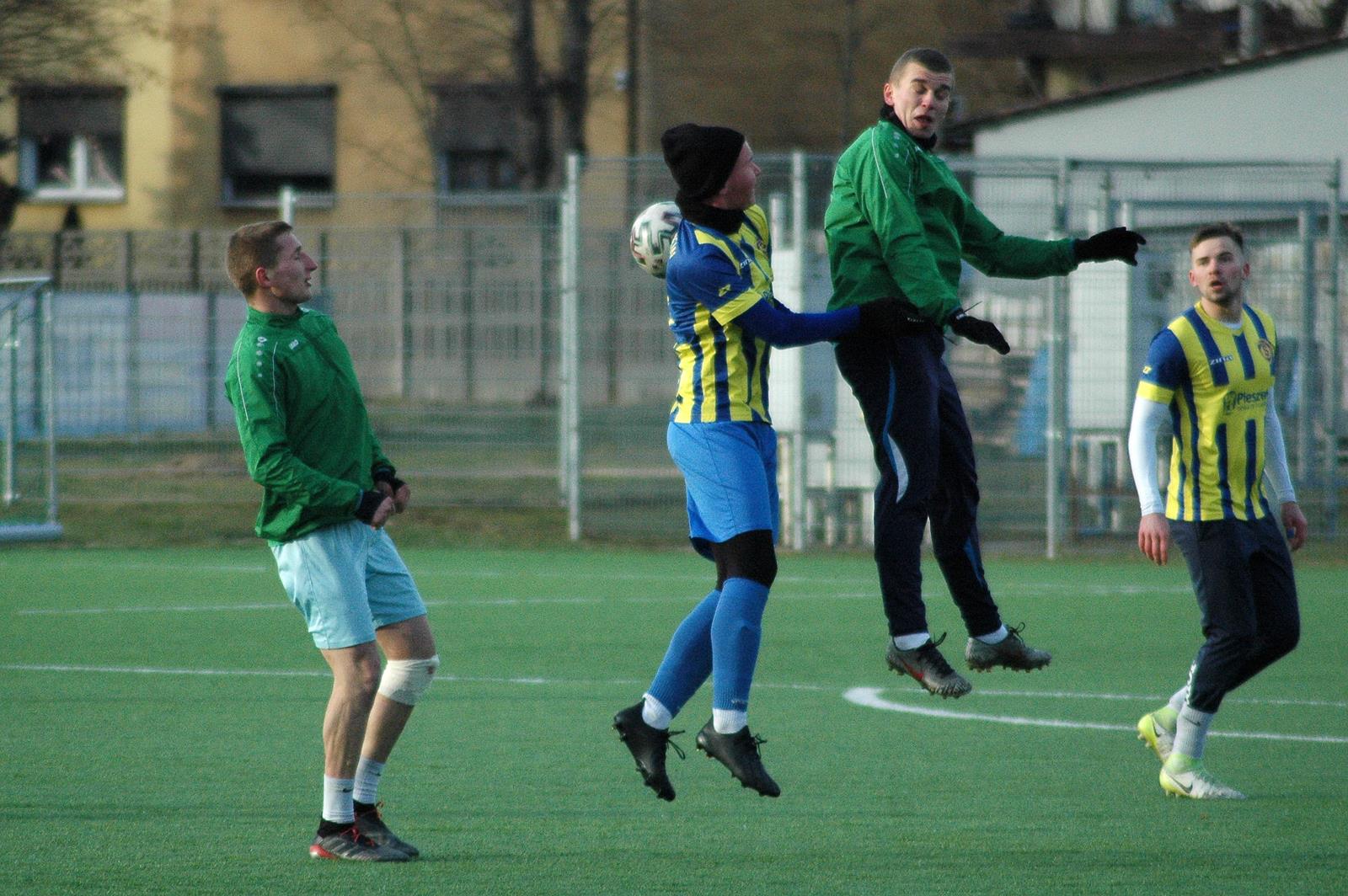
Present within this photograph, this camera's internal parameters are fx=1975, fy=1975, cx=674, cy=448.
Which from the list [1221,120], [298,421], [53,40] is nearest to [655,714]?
[298,421]

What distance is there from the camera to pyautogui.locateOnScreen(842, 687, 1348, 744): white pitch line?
9.03m

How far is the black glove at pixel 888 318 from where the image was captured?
6051mm

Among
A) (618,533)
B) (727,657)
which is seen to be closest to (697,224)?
(727,657)

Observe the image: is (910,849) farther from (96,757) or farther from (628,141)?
(628,141)

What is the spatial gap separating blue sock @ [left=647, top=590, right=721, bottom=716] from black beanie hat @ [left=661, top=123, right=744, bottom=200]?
1.34 metres

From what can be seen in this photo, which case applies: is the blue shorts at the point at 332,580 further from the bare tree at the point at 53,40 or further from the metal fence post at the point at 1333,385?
the bare tree at the point at 53,40

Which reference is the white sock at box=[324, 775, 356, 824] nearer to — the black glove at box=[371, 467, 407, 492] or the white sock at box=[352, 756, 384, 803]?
the white sock at box=[352, 756, 384, 803]

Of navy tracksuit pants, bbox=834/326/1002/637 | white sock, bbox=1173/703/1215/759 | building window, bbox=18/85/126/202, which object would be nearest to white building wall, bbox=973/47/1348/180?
white sock, bbox=1173/703/1215/759

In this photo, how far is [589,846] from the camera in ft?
22.2

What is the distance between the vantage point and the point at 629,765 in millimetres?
8281

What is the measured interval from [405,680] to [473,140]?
29.9 meters

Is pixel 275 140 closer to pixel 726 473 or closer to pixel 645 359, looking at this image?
pixel 645 359

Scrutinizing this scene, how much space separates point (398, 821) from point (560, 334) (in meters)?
11.2

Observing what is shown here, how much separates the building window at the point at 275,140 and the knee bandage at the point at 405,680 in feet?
98.2
